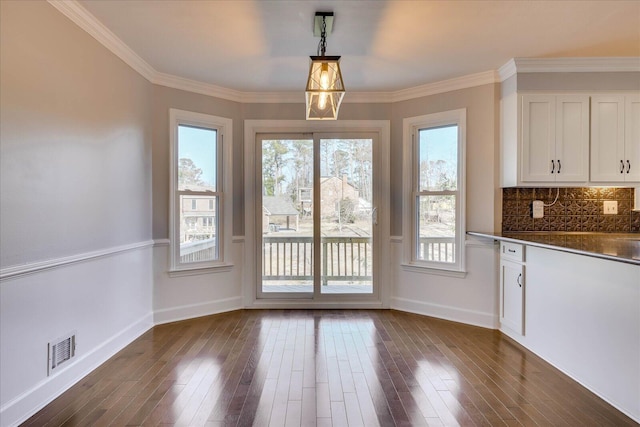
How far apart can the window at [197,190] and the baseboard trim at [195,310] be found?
0.44 m

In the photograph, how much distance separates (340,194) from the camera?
433cm

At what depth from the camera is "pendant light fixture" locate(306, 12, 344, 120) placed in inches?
96.2

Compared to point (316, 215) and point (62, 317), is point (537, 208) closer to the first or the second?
point (316, 215)

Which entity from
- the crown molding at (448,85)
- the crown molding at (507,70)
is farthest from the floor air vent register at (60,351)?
the crown molding at (507,70)

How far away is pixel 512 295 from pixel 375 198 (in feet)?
5.84

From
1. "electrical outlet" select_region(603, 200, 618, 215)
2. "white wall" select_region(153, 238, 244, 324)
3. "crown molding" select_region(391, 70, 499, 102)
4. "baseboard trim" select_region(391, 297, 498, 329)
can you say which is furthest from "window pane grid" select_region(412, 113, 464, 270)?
"white wall" select_region(153, 238, 244, 324)

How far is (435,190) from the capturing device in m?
4.05

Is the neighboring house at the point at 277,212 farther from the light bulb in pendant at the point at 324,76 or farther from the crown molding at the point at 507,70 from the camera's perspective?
the crown molding at the point at 507,70

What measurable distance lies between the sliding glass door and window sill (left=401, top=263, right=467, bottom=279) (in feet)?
1.41

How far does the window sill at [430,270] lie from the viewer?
384 centimetres

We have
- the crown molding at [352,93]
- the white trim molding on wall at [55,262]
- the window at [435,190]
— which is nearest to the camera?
the white trim molding on wall at [55,262]

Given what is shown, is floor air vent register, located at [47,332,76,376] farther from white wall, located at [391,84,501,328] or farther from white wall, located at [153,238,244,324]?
white wall, located at [391,84,501,328]

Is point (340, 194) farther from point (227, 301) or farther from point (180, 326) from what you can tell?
point (180, 326)

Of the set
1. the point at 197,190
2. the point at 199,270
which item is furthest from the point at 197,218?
the point at 199,270
